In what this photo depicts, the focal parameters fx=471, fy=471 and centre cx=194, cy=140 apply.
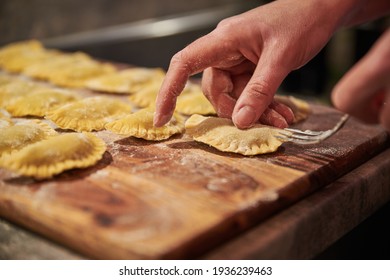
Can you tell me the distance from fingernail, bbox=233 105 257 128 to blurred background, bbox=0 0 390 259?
2.20 meters

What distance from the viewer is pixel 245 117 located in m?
1.80

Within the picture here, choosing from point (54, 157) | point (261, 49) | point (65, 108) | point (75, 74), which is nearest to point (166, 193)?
point (54, 157)

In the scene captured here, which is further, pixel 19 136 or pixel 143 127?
pixel 143 127

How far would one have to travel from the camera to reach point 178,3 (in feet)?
14.5

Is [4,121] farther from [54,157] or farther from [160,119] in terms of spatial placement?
[160,119]

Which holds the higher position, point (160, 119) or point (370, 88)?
point (370, 88)

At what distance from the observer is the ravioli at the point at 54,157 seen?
157 centimetres

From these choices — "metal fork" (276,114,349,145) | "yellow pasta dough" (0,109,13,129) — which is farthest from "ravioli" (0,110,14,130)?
"metal fork" (276,114,349,145)

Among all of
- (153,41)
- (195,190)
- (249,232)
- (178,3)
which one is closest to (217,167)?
(195,190)

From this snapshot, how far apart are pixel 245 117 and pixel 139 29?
2.66m

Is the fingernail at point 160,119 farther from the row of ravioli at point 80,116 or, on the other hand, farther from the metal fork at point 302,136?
the metal fork at point 302,136

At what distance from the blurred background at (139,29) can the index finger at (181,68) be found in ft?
6.64

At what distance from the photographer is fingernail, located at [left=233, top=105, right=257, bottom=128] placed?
5.88ft

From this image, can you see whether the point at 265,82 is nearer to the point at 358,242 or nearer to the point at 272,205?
the point at 272,205
